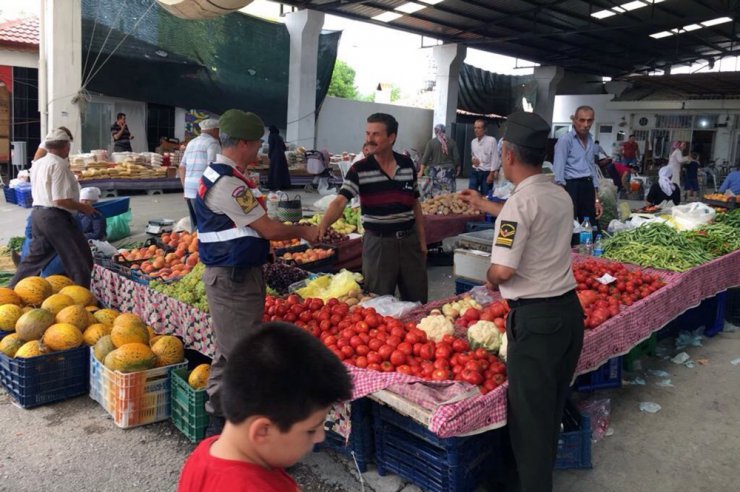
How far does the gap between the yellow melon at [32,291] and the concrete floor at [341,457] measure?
0.82m

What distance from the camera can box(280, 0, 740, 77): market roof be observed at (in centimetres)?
1697

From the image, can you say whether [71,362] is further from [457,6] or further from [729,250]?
[457,6]

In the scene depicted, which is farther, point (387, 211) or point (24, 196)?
point (24, 196)

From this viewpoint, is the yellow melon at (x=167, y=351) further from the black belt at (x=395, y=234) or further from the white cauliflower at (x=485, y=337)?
the white cauliflower at (x=485, y=337)

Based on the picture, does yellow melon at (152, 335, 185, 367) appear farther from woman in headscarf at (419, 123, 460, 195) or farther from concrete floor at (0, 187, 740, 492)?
woman in headscarf at (419, 123, 460, 195)

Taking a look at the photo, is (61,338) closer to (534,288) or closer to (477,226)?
(534,288)

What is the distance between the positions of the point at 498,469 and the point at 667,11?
1938 centimetres

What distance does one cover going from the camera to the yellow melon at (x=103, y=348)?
3.91m

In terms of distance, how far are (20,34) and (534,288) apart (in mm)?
16379

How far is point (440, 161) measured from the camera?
1140 cm

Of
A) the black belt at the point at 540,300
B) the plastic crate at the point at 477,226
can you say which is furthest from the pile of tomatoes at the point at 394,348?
the plastic crate at the point at 477,226

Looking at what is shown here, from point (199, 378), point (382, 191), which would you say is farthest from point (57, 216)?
point (382, 191)

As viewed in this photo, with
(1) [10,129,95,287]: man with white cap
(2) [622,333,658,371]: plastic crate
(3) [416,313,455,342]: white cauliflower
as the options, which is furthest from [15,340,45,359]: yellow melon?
(2) [622,333,658,371]: plastic crate

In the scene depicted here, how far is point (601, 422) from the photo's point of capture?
3.86 m
